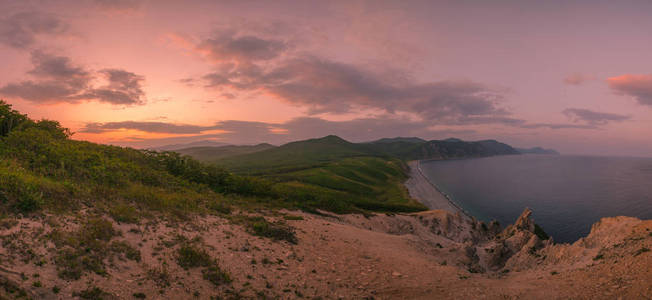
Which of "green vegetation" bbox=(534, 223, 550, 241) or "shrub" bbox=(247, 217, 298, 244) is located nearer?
"shrub" bbox=(247, 217, 298, 244)

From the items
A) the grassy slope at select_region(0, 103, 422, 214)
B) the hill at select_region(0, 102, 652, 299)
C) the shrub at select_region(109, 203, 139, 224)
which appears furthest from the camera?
the shrub at select_region(109, 203, 139, 224)

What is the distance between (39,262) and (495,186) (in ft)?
597

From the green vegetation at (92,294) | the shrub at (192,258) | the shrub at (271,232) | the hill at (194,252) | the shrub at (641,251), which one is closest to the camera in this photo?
the green vegetation at (92,294)

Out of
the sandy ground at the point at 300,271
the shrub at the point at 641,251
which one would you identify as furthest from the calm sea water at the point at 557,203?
the sandy ground at the point at 300,271

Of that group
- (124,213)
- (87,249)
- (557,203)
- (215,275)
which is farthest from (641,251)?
(557,203)

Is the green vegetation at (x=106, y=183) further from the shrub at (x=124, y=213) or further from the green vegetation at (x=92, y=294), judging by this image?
the green vegetation at (x=92, y=294)

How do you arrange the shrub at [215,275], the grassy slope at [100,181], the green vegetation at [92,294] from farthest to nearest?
the grassy slope at [100,181]
the shrub at [215,275]
the green vegetation at [92,294]

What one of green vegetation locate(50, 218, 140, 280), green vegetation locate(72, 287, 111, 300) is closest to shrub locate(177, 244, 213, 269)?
green vegetation locate(50, 218, 140, 280)

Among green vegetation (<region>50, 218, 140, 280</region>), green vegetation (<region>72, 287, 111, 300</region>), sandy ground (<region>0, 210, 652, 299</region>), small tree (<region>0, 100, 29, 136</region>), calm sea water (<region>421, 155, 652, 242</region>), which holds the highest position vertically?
small tree (<region>0, 100, 29, 136</region>)

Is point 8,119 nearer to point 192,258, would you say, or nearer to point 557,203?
point 192,258

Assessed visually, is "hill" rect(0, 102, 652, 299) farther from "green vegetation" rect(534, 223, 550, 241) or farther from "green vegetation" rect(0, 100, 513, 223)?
"green vegetation" rect(534, 223, 550, 241)

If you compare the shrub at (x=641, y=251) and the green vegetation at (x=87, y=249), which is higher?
the green vegetation at (x=87, y=249)

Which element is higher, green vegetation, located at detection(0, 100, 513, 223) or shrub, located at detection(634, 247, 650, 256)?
green vegetation, located at detection(0, 100, 513, 223)

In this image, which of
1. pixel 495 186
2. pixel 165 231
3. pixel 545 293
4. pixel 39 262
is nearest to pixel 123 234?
pixel 165 231
